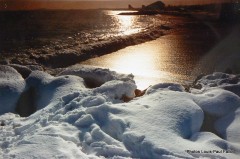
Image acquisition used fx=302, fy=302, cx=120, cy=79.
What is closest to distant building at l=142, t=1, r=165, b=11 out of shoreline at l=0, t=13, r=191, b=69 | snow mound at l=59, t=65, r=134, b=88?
shoreline at l=0, t=13, r=191, b=69

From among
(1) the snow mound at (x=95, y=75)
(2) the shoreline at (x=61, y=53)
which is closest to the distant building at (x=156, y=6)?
(2) the shoreline at (x=61, y=53)

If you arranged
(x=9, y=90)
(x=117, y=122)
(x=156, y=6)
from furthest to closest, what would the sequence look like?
(x=156, y=6)
(x=9, y=90)
(x=117, y=122)

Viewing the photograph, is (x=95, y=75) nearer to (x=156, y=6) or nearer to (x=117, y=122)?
(x=117, y=122)

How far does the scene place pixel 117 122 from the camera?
385 cm

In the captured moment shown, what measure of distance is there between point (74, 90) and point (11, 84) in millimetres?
1307

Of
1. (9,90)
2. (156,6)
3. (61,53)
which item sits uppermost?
(156,6)

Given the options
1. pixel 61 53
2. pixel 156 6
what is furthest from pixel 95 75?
pixel 156 6

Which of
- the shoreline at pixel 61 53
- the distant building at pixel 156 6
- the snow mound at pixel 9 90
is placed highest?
the distant building at pixel 156 6

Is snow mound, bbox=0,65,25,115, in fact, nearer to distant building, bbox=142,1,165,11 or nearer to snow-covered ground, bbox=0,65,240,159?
snow-covered ground, bbox=0,65,240,159

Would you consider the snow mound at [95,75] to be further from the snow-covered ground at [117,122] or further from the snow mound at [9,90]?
the snow mound at [9,90]

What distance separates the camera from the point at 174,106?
13.7 feet

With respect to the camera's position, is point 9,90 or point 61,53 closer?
point 9,90

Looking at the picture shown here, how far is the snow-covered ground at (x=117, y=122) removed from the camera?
3404 millimetres

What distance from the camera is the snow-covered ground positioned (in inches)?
134
